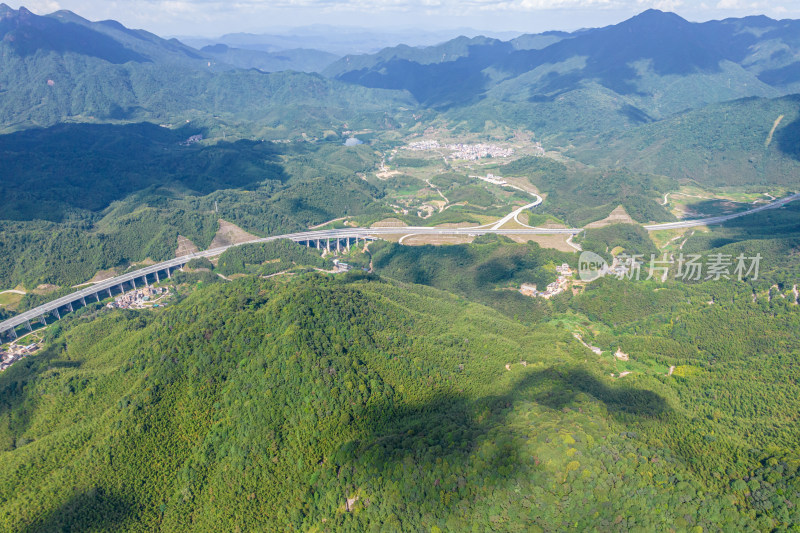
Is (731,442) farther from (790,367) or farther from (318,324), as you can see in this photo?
(318,324)

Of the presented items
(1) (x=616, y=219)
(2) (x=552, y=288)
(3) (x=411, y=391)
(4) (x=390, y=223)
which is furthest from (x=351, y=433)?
(1) (x=616, y=219)

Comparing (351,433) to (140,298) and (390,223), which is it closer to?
(140,298)

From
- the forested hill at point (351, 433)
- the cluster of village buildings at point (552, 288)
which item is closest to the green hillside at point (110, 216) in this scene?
the forested hill at point (351, 433)

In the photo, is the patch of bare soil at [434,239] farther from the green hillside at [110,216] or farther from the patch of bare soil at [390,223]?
the green hillside at [110,216]

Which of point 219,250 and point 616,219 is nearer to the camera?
point 219,250

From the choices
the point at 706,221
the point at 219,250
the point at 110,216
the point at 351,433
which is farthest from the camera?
the point at 110,216

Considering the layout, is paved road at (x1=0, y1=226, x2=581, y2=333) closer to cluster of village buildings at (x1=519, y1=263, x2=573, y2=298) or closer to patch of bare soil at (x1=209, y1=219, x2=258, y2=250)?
patch of bare soil at (x1=209, y1=219, x2=258, y2=250)

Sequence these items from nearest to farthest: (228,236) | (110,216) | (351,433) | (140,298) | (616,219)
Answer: (351,433)
(140,298)
(228,236)
(616,219)
(110,216)
